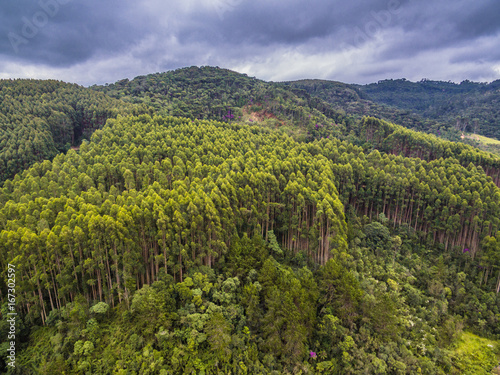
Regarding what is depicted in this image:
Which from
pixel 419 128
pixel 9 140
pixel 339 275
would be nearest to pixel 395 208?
pixel 339 275

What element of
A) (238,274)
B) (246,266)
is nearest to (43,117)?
(238,274)

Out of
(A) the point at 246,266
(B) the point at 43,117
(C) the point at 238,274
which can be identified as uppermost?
(B) the point at 43,117

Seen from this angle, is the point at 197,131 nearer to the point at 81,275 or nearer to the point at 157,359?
the point at 81,275

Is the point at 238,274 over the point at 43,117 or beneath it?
beneath

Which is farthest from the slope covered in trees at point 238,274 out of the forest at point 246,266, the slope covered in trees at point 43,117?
the slope covered in trees at point 43,117

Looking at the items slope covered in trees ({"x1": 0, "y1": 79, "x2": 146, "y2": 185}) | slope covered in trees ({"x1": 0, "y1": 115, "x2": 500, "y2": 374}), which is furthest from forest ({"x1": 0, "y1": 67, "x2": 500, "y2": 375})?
slope covered in trees ({"x1": 0, "y1": 79, "x2": 146, "y2": 185})

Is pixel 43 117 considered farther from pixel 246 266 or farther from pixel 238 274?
pixel 246 266
